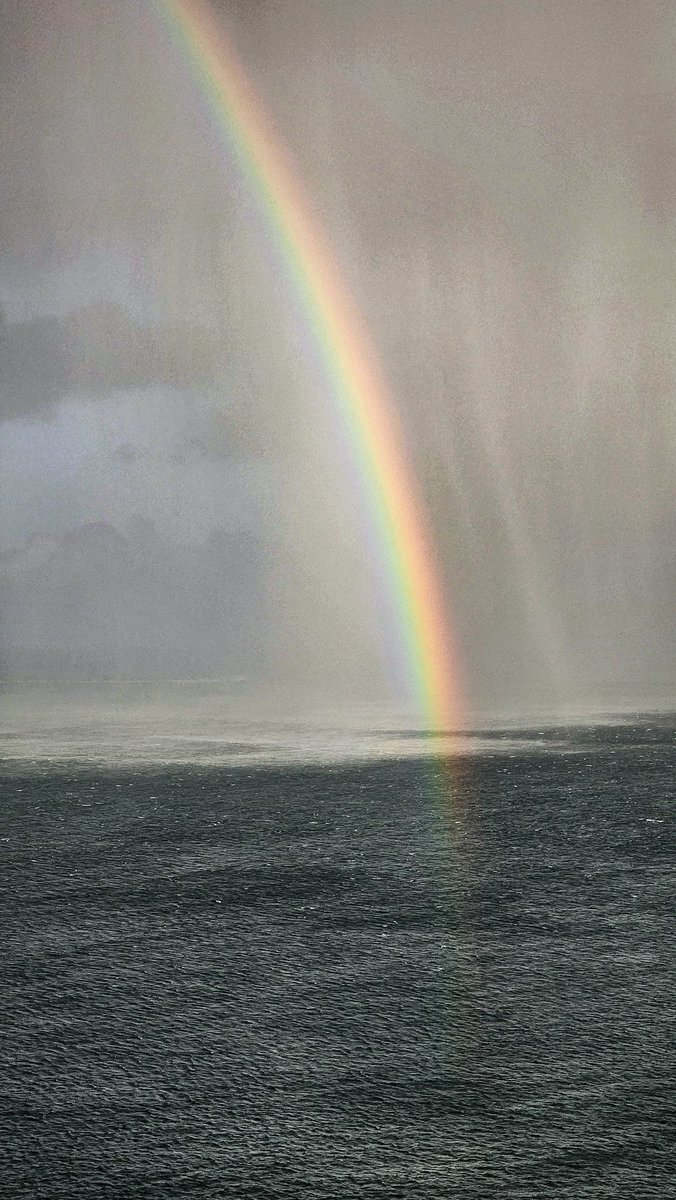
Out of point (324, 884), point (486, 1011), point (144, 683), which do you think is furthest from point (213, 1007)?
point (144, 683)

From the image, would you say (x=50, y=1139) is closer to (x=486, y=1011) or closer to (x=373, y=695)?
(x=486, y=1011)

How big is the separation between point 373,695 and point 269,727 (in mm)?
47903

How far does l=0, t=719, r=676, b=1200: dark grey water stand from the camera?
732 centimetres

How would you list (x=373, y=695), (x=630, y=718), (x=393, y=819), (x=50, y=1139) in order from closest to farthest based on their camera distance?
(x=50, y=1139) → (x=393, y=819) → (x=630, y=718) → (x=373, y=695)

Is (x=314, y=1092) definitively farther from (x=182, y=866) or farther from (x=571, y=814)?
(x=571, y=814)

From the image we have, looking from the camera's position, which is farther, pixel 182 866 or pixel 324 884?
pixel 182 866

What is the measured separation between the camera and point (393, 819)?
82.3ft

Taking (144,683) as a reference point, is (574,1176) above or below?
below

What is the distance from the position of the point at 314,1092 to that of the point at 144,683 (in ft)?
367

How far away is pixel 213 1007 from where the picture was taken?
10797 millimetres

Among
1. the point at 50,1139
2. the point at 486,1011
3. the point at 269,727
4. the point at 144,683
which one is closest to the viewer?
the point at 50,1139

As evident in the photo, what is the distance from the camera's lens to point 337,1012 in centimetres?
1067

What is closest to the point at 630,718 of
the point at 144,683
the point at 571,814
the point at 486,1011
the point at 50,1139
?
the point at 571,814

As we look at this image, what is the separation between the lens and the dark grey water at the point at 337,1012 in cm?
732
